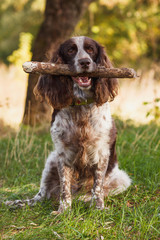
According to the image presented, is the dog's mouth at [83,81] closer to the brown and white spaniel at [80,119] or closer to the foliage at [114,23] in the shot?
the brown and white spaniel at [80,119]

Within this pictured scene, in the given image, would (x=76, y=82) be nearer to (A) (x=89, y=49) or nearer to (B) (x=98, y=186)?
(A) (x=89, y=49)

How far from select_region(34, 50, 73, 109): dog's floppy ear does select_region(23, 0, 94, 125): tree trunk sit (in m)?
2.79

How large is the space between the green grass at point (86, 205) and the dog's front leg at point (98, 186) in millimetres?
105

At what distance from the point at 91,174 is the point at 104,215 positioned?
65cm

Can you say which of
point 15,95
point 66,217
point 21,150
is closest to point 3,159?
point 21,150

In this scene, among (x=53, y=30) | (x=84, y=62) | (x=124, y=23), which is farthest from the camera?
(x=124, y=23)

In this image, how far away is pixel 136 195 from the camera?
330 cm

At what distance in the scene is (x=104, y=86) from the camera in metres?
3.14

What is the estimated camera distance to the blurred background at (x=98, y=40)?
20.0 ft

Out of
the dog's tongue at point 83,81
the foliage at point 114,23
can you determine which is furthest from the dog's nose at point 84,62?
the foliage at point 114,23

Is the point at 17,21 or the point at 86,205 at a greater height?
the point at 17,21

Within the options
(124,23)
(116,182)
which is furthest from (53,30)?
(124,23)

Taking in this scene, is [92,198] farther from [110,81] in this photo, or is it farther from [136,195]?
[110,81]

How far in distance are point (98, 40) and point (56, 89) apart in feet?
33.6
